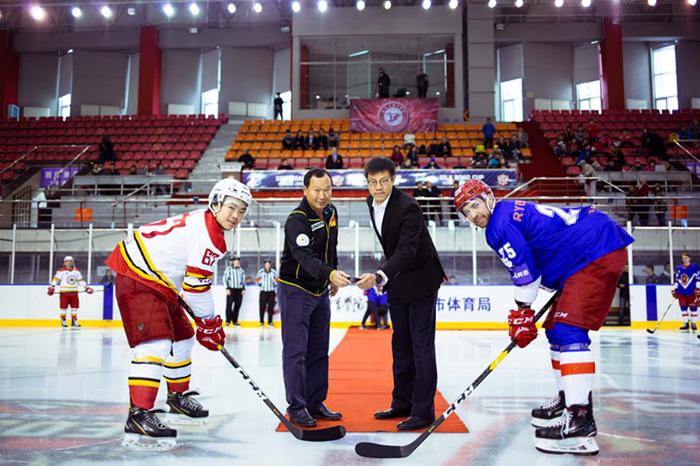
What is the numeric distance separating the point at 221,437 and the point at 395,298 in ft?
4.18

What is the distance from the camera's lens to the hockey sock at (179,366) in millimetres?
3590

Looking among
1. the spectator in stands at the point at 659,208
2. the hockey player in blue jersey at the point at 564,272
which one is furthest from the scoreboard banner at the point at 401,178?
the hockey player in blue jersey at the point at 564,272

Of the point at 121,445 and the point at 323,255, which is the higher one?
the point at 323,255

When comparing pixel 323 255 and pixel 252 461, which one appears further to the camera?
pixel 323 255

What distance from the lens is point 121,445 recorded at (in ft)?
9.96

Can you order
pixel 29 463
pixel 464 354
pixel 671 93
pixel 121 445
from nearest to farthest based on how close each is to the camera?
pixel 29 463 → pixel 121 445 → pixel 464 354 → pixel 671 93

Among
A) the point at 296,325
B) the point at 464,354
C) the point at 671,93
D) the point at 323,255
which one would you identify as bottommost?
the point at 464,354

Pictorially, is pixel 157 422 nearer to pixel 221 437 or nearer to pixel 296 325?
pixel 221 437

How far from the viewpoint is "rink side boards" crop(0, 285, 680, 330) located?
11.9 metres

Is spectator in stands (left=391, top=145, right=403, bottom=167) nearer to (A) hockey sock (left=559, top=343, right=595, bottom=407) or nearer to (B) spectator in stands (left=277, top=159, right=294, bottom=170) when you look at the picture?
(B) spectator in stands (left=277, top=159, right=294, bottom=170)

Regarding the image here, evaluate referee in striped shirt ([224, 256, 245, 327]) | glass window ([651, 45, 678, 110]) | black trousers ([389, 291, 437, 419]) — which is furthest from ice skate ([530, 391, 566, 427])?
glass window ([651, 45, 678, 110])

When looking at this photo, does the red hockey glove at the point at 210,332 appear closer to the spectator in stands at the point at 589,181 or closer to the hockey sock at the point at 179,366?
the hockey sock at the point at 179,366

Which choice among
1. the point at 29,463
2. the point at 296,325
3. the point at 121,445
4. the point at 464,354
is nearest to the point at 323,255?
the point at 296,325

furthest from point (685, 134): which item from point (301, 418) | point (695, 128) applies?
point (301, 418)
